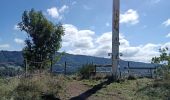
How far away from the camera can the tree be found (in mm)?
50156

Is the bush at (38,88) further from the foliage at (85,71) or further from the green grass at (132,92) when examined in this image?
the foliage at (85,71)

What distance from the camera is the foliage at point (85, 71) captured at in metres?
30.1

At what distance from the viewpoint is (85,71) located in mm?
30547

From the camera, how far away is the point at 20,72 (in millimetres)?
23297

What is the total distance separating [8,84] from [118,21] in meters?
11.5

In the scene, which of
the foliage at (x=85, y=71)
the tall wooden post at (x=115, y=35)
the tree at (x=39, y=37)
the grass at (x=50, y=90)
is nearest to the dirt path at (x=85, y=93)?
the grass at (x=50, y=90)

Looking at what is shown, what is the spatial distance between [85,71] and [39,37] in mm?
20418

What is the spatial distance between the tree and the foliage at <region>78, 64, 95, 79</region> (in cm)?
1908

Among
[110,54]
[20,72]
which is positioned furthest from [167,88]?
[110,54]

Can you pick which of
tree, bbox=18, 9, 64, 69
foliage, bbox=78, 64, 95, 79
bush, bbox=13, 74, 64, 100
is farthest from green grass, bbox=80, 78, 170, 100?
tree, bbox=18, 9, 64, 69

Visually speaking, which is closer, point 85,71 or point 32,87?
point 32,87

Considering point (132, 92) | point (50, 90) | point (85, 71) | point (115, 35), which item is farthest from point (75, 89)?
point (85, 71)

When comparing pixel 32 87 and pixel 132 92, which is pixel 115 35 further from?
pixel 32 87

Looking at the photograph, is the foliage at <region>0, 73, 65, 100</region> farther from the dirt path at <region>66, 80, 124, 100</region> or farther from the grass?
the dirt path at <region>66, 80, 124, 100</region>
